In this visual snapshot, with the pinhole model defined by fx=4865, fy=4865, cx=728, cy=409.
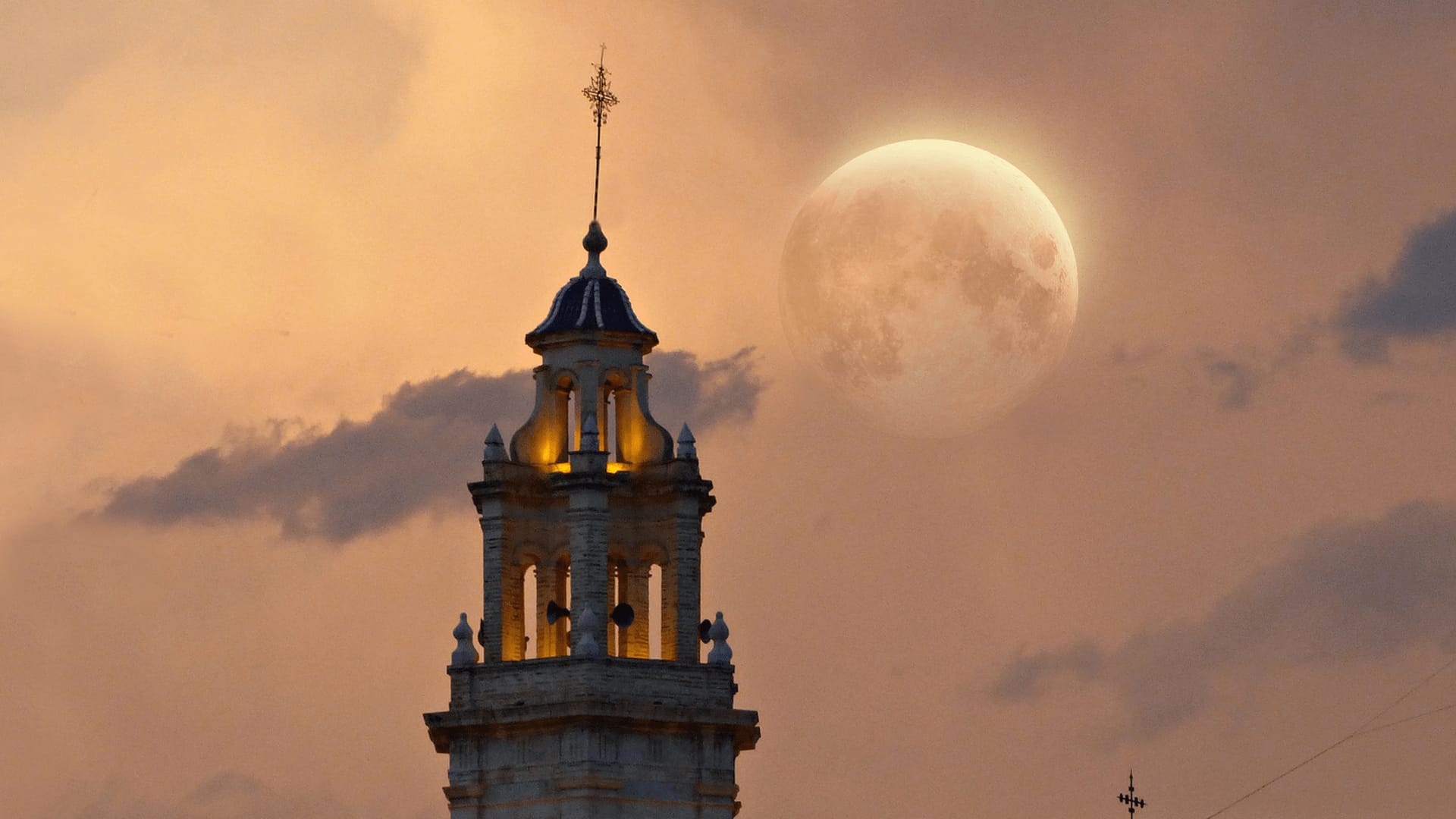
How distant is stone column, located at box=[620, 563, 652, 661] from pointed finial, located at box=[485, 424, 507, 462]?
16.5ft

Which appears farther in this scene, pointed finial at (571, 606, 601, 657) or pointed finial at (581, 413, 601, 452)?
pointed finial at (581, 413, 601, 452)

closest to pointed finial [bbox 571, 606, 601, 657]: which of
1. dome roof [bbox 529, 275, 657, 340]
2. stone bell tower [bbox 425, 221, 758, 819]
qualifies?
stone bell tower [bbox 425, 221, 758, 819]

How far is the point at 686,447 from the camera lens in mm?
146500

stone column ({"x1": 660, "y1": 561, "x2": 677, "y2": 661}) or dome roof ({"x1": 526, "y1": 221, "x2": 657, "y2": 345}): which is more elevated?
dome roof ({"x1": 526, "y1": 221, "x2": 657, "y2": 345})

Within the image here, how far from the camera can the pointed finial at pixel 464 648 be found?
143250 millimetres

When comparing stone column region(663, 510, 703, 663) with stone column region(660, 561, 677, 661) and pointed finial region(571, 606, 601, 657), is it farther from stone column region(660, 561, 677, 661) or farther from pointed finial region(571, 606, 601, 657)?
pointed finial region(571, 606, 601, 657)

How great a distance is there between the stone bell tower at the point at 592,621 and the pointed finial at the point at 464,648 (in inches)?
2.0

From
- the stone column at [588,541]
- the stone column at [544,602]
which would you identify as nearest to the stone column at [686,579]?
the stone column at [588,541]

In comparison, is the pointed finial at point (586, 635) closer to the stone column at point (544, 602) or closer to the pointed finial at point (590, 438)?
the stone column at point (544, 602)

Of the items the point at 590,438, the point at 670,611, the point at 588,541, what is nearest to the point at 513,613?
the point at 588,541

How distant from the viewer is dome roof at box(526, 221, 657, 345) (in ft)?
485

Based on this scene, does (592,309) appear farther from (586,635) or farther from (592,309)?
(586,635)

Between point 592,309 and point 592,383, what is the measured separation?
2.48 meters

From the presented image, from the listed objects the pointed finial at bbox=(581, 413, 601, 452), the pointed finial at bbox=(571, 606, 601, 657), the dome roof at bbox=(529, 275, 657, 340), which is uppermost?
the dome roof at bbox=(529, 275, 657, 340)
